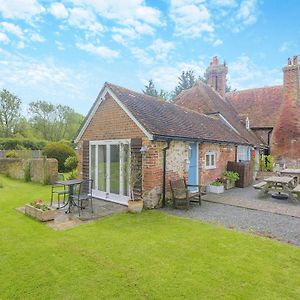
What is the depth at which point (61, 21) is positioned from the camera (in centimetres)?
1159

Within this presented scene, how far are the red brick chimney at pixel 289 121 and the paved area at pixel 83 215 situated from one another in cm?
1736

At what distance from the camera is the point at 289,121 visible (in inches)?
847

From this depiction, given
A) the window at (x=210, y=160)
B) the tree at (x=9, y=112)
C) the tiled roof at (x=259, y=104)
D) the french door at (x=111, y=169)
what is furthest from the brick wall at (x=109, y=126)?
the tree at (x=9, y=112)

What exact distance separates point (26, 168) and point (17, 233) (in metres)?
11.9

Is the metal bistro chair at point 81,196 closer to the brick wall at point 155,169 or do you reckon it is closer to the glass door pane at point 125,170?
the glass door pane at point 125,170

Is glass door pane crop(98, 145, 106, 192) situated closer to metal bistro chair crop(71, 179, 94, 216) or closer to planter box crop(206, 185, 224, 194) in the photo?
metal bistro chair crop(71, 179, 94, 216)

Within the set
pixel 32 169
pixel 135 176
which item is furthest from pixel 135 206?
pixel 32 169

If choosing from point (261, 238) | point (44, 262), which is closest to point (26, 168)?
point (44, 262)

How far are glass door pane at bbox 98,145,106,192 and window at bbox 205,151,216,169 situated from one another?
526cm

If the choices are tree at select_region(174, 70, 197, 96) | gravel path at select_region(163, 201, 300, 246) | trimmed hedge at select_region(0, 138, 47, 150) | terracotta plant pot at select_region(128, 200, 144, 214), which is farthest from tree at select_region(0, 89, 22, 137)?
gravel path at select_region(163, 201, 300, 246)

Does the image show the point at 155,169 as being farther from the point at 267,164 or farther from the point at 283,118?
the point at 283,118

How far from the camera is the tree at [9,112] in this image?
1489 inches

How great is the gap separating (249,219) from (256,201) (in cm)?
299

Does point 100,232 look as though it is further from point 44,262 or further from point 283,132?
point 283,132
